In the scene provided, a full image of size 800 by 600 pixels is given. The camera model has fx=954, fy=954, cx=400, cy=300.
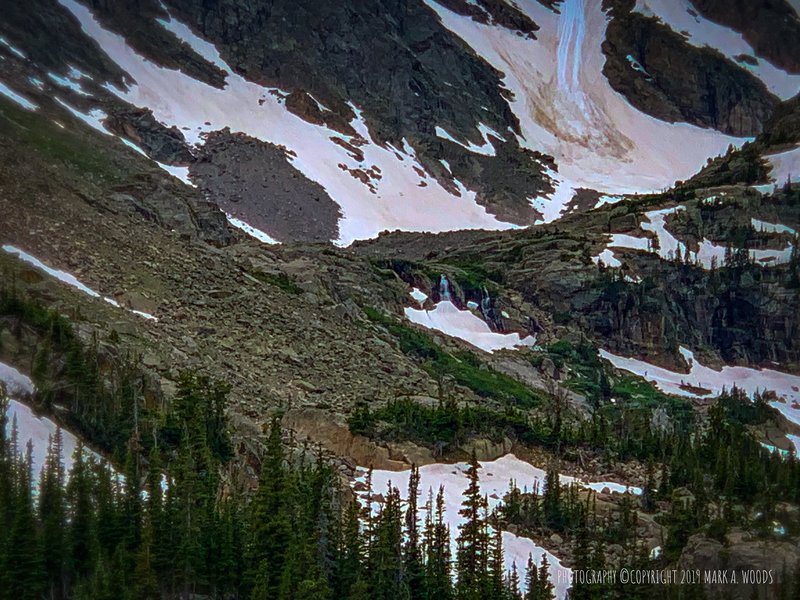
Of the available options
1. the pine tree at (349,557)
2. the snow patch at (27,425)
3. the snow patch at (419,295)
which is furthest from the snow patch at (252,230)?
the pine tree at (349,557)

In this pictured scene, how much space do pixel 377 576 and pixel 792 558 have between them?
1352 cm

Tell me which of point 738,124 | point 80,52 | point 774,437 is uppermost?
point 738,124

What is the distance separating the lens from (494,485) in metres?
42.2

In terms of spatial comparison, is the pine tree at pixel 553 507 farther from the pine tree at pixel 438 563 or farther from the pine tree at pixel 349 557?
the pine tree at pixel 349 557

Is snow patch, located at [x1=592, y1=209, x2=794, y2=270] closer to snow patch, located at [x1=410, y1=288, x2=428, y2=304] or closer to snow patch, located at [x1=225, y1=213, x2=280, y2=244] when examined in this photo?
snow patch, located at [x1=410, y1=288, x2=428, y2=304]

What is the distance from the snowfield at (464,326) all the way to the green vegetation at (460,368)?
792 centimetres

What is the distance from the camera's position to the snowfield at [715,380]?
87.6m

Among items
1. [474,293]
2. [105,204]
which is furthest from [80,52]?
[105,204]

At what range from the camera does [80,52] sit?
4363 inches

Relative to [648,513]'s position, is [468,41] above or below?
above

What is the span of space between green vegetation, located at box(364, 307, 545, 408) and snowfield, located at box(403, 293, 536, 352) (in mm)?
7923

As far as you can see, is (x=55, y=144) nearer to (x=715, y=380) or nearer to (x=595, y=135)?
(x=715, y=380)

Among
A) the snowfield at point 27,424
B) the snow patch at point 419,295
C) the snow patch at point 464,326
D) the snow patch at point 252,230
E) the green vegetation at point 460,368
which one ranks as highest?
the snow patch at point 252,230

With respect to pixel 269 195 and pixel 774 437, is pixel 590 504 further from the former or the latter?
pixel 269 195
